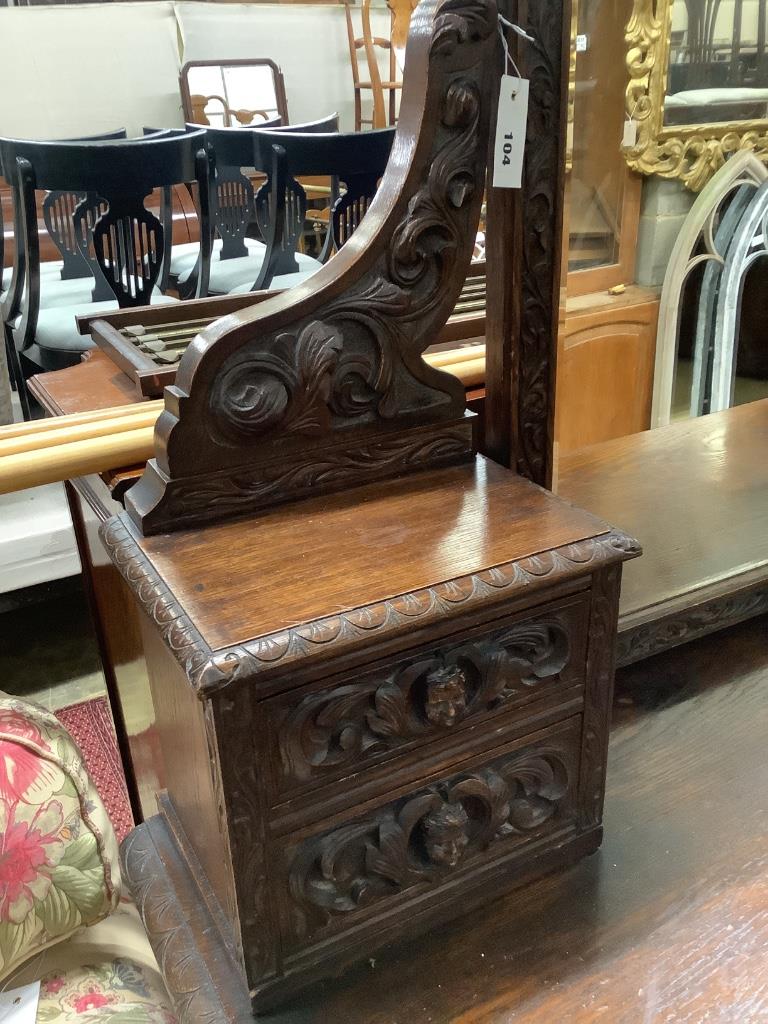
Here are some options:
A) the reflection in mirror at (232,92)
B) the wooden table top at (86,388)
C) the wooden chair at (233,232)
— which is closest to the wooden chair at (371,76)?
the reflection in mirror at (232,92)

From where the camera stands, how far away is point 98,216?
68.7 inches

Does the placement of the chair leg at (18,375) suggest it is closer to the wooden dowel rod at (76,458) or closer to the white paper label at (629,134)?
the wooden dowel rod at (76,458)

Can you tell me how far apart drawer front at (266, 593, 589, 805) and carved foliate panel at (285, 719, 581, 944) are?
0.04m

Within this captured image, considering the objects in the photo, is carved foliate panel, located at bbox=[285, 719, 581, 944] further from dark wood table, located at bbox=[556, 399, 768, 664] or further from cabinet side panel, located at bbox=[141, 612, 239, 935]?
dark wood table, located at bbox=[556, 399, 768, 664]

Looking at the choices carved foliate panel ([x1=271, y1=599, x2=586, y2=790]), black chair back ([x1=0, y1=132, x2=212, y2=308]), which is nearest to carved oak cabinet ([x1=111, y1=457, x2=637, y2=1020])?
carved foliate panel ([x1=271, y1=599, x2=586, y2=790])

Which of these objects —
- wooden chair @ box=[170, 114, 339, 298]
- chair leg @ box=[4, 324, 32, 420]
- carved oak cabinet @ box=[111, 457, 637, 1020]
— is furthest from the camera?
wooden chair @ box=[170, 114, 339, 298]

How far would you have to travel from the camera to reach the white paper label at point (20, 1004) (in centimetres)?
64

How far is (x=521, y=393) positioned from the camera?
605mm

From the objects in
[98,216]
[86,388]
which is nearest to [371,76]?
[98,216]

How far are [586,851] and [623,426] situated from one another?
1.15ft

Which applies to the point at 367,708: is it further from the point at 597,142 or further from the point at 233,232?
the point at 233,232

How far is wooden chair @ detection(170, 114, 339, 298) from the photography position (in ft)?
6.38

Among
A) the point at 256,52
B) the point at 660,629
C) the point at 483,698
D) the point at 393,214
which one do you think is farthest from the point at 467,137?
the point at 256,52

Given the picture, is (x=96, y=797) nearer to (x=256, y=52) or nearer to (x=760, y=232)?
(x=760, y=232)
